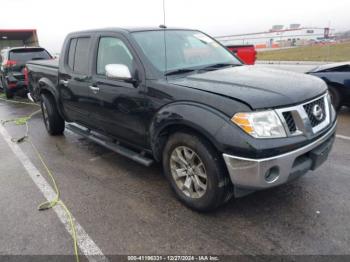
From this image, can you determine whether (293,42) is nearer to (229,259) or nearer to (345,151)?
(345,151)

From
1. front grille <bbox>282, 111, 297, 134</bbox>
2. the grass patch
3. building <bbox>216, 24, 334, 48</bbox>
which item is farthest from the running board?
building <bbox>216, 24, 334, 48</bbox>

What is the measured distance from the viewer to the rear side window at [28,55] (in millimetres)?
10531

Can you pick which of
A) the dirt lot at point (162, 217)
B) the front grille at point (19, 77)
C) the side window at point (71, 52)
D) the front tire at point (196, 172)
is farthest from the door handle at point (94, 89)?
the front grille at point (19, 77)

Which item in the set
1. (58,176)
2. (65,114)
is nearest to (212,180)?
(58,176)

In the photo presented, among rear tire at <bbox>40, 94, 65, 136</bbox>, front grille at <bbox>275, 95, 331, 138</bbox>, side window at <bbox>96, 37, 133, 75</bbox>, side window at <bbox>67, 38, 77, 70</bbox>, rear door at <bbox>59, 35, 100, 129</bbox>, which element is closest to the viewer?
front grille at <bbox>275, 95, 331, 138</bbox>

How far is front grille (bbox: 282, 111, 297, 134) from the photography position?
103 inches

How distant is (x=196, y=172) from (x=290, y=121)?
99 cm

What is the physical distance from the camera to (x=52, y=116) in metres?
5.80

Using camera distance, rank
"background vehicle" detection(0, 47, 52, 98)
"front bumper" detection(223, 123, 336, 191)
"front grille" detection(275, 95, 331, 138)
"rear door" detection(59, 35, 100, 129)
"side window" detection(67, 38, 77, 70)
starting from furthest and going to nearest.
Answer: "background vehicle" detection(0, 47, 52, 98), "side window" detection(67, 38, 77, 70), "rear door" detection(59, 35, 100, 129), "front grille" detection(275, 95, 331, 138), "front bumper" detection(223, 123, 336, 191)

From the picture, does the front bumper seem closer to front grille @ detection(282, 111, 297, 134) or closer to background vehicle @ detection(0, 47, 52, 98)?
front grille @ detection(282, 111, 297, 134)

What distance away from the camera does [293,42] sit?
2778cm

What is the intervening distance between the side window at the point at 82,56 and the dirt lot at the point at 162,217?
1423 millimetres

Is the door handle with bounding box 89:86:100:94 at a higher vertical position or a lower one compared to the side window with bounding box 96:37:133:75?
lower

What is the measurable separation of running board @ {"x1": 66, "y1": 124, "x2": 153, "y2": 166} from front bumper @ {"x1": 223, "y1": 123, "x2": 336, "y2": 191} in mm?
1175
